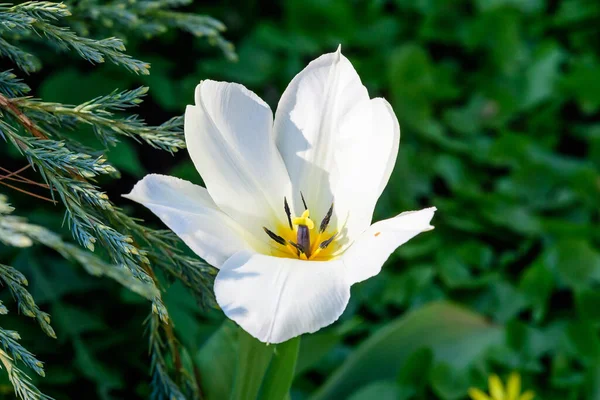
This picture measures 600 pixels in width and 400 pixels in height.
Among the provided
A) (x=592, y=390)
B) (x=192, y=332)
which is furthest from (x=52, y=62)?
(x=592, y=390)

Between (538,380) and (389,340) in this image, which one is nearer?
(389,340)

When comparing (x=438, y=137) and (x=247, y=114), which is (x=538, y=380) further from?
(x=247, y=114)

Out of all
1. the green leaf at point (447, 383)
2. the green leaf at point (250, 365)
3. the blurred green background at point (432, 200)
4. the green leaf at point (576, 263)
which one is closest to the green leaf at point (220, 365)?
the blurred green background at point (432, 200)

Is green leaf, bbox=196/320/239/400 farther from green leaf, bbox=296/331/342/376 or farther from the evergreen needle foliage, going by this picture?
green leaf, bbox=296/331/342/376

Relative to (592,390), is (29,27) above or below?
above

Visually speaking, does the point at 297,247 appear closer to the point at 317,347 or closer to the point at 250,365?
the point at 250,365

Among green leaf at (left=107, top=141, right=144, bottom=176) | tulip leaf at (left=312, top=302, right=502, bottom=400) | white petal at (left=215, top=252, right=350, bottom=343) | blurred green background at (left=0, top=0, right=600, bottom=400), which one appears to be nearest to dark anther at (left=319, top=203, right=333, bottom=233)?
white petal at (left=215, top=252, right=350, bottom=343)
